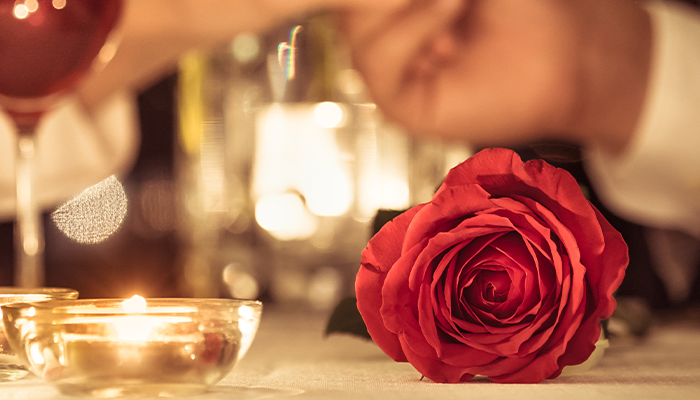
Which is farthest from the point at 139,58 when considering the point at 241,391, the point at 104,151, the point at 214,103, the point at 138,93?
the point at 138,93

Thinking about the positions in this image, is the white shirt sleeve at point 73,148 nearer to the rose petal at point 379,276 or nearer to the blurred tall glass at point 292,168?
the blurred tall glass at point 292,168

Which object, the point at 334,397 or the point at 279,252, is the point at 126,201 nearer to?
the point at 279,252

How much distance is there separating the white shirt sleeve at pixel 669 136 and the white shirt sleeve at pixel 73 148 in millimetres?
463

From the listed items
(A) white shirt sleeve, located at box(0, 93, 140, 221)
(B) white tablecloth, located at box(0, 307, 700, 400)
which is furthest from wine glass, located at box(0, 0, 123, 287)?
(A) white shirt sleeve, located at box(0, 93, 140, 221)

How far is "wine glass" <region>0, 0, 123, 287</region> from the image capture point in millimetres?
248

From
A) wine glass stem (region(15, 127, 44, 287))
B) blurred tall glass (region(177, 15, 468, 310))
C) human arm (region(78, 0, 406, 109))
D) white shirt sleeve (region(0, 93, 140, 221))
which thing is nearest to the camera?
wine glass stem (region(15, 127, 44, 287))

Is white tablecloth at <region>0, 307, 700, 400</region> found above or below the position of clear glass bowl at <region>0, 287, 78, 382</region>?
below

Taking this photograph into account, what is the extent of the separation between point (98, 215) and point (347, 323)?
88 centimetres

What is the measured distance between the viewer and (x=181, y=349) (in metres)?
0.16

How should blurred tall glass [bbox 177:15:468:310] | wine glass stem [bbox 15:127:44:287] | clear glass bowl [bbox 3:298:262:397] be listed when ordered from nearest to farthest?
clear glass bowl [bbox 3:298:262:397]
wine glass stem [bbox 15:127:44:287]
blurred tall glass [bbox 177:15:468:310]

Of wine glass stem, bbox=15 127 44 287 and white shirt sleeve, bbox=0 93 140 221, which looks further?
white shirt sleeve, bbox=0 93 140 221

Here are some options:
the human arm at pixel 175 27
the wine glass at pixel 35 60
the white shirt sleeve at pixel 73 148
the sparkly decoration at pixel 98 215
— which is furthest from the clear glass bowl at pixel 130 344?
the sparkly decoration at pixel 98 215

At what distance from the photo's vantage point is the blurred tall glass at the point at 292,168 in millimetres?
775

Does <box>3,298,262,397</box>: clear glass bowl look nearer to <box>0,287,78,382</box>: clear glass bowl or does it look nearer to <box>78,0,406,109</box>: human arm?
<box>0,287,78,382</box>: clear glass bowl
